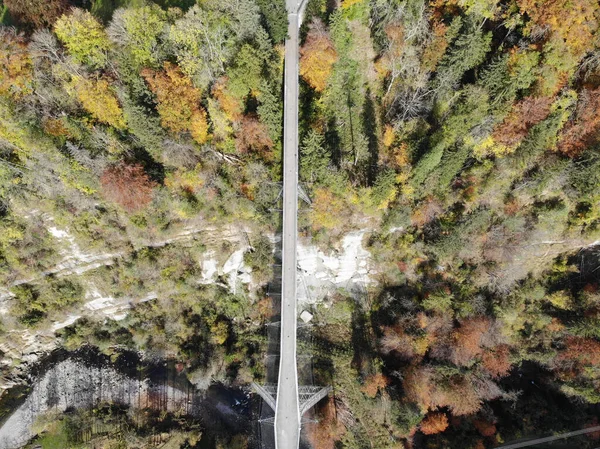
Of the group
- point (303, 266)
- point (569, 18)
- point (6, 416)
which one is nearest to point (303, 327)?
point (303, 266)

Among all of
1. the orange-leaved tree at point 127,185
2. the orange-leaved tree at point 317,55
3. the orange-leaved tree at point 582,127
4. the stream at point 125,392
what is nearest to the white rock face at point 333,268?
the stream at point 125,392

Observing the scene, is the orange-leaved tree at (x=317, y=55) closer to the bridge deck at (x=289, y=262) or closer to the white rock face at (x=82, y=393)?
the bridge deck at (x=289, y=262)

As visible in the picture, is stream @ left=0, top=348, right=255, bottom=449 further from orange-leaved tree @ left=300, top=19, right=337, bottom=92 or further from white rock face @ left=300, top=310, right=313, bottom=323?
orange-leaved tree @ left=300, top=19, right=337, bottom=92

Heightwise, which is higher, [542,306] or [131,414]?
[542,306]

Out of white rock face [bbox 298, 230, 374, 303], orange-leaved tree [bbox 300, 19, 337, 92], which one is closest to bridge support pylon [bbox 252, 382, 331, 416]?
white rock face [bbox 298, 230, 374, 303]

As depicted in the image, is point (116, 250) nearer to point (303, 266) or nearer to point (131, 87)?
point (131, 87)

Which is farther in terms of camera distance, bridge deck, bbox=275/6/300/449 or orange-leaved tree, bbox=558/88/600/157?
bridge deck, bbox=275/6/300/449

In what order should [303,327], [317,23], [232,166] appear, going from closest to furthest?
[317,23], [232,166], [303,327]

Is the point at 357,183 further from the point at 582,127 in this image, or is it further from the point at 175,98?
the point at 582,127
